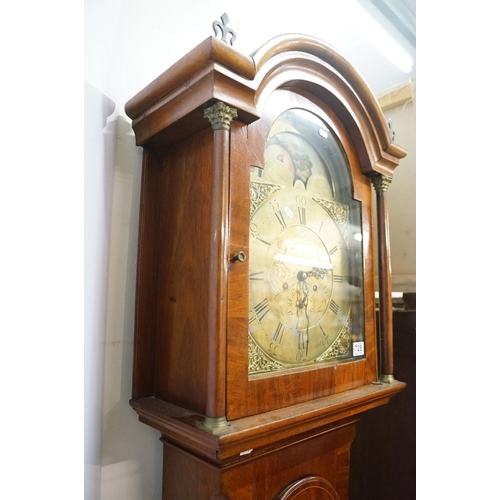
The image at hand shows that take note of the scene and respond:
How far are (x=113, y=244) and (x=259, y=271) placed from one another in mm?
339

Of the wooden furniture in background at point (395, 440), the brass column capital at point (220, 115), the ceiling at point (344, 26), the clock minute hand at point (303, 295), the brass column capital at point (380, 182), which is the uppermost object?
the ceiling at point (344, 26)

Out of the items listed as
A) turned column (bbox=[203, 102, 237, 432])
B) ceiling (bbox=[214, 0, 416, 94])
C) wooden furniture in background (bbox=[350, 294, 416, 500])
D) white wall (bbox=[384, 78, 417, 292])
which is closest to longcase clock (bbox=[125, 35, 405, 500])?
turned column (bbox=[203, 102, 237, 432])

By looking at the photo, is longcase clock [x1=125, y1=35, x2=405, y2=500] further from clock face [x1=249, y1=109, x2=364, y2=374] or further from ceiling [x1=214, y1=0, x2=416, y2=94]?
ceiling [x1=214, y1=0, x2=416, y2=94]

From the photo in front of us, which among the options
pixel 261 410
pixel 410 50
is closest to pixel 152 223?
pixel 261 410

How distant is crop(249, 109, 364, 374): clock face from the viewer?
788 millimetres

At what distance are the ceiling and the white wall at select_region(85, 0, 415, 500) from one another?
14.8 inches

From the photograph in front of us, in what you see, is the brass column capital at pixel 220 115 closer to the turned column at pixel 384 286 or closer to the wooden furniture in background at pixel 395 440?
the turned column at pixel 384 286

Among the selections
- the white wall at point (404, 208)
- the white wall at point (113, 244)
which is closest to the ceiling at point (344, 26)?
the white wall at point (404, 208)

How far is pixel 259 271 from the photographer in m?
0.78

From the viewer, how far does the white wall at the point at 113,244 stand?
31.7 inches

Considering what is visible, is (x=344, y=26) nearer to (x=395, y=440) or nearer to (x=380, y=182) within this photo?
(x=380, y=182)
